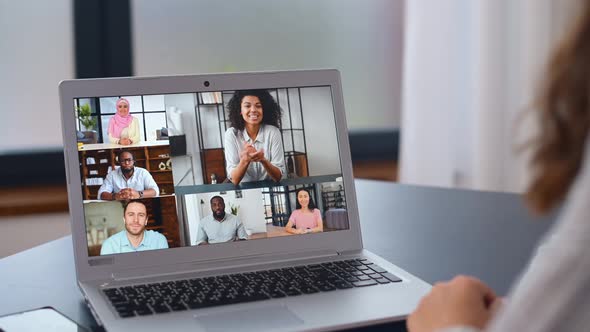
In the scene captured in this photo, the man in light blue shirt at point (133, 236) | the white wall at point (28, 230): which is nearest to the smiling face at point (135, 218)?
the man in light blue shirt at point (133, 236)

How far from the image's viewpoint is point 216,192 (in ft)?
3.70

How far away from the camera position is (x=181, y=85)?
1170mm

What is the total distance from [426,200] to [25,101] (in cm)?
147

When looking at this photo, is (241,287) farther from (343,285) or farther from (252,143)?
(252,143)

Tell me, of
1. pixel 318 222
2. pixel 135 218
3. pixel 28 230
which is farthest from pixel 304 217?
pixel 28 230

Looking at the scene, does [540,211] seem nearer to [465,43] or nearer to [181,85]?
[181,85]

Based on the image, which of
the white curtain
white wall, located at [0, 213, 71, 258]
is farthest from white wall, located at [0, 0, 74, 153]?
the white curtain

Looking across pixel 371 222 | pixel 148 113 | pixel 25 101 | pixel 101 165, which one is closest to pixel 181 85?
pixel 148 113

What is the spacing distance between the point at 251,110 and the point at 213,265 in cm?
24

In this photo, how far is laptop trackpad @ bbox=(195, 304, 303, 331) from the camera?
0.88 meters

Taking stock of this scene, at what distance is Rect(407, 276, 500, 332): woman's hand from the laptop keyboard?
224 millimetres

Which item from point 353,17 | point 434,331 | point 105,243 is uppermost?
point 353,17

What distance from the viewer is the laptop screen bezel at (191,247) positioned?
1.08 m

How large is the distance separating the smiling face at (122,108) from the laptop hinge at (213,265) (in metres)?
0.23
